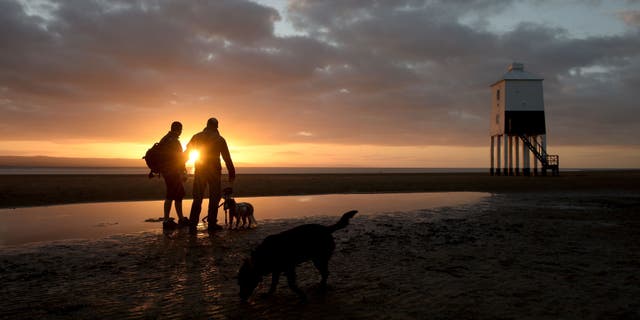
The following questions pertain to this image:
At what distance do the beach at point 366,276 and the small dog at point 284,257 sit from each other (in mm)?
223

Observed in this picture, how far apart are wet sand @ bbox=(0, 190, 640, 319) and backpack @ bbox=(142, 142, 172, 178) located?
172 centimetres

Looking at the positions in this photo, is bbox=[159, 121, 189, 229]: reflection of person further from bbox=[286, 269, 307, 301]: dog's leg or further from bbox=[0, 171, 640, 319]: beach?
bbox=[286, 269, 307, 301]: dog's leg

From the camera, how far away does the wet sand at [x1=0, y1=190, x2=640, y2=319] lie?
14.1ft

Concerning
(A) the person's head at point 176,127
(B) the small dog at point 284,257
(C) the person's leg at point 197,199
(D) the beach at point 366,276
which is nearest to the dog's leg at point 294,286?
(B) the small dog at point 284,257

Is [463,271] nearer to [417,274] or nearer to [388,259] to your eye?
[417,274]

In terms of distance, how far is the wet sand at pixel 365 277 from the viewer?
4.29 metres

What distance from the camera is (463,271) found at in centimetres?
589

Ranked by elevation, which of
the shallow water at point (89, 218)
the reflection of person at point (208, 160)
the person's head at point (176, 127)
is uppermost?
the person's head at point (176, 127)

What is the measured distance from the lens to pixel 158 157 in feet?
31.7

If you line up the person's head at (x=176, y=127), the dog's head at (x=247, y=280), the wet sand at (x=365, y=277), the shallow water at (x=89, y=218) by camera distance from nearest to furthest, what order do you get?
the wet sand at (x=365, y=277) < the dog's head at (x=247, y=280) < the shallow water at (x=89, y=218) < the person's head at (x=176, y=127)

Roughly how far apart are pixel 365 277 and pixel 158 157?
645cm

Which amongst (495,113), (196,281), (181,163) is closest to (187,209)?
(181,163)

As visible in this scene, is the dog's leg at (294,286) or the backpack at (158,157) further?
the backpack at (158,157)

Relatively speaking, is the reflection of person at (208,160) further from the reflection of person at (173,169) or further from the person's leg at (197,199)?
the reflection of person at (173,169)
